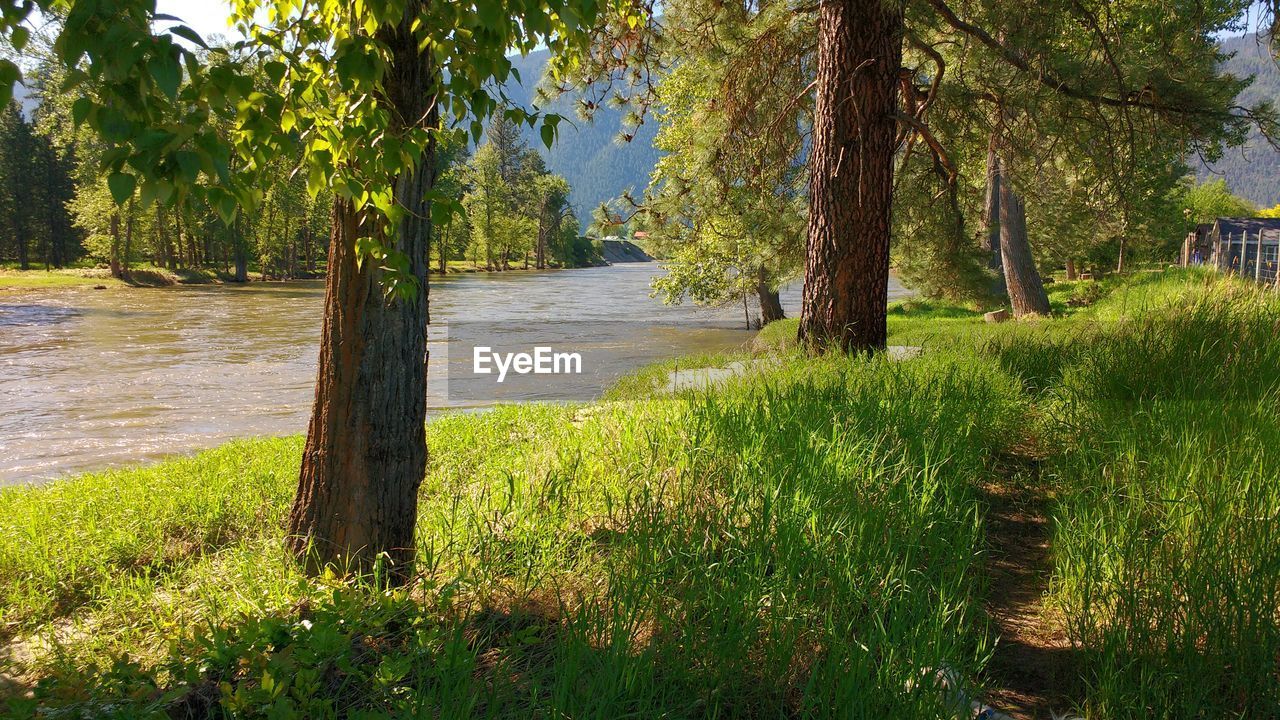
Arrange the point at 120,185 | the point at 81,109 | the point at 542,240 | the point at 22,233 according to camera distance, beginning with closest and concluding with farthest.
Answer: the point at 120,185, the point at 81,109, the point at 22,233, the point at 542,240

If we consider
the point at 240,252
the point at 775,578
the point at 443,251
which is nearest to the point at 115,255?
the point at 240,252

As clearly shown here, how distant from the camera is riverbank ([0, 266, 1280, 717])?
2182mm

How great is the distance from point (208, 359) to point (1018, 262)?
17078mm

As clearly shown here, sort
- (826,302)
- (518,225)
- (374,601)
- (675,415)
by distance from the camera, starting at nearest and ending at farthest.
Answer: (374,601)
(675,415)
(826,302)
(518,225)

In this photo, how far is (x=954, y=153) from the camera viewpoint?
32.1 feet

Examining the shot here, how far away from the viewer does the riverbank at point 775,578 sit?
7.16ft

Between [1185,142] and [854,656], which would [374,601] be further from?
[1185,142]

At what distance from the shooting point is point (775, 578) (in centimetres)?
261

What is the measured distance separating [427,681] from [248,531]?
3.16m

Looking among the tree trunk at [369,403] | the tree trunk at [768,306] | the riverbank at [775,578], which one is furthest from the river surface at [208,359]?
the tree trunk at [369,403]

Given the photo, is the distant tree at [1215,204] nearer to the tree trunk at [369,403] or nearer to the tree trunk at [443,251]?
the tree trunk at [443,251]

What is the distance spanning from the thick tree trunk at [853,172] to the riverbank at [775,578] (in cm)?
185

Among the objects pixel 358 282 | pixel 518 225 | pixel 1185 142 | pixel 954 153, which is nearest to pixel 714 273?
pixel 954 153

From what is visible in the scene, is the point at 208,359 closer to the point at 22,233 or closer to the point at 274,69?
the point at 274,69
